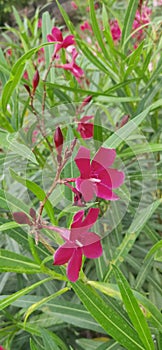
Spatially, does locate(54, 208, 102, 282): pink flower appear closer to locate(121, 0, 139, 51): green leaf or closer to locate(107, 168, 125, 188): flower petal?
locate(107, 168, 125, 188): flower petal

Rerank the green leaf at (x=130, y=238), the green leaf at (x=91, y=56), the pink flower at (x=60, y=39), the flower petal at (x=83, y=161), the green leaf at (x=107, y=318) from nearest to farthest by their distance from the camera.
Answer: the flower petal at (x=83, y=161) → the green leaf at (x=107, y=318) → the green leaf at (x=130, y=238) → the pink flower at (x=60, y=39) → the green leaf at (x=91, y=56)

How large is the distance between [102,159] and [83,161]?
3 centimetres

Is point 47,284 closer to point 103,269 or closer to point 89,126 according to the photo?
point 103,269

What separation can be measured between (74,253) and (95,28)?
61 cm

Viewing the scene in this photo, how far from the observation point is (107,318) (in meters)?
0.68

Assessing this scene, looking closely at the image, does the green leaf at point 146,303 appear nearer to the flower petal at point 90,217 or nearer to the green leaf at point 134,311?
the green leaf at point 134,311

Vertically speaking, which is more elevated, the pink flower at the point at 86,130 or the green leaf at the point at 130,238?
the pink flower at the point at 86,130

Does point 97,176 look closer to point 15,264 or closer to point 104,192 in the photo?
point 104,192

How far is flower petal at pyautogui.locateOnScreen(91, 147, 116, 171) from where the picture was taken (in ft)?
1.89

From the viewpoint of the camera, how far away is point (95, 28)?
1045 mm

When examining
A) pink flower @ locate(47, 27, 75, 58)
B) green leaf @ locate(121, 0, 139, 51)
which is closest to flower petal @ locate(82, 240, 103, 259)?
pink flower @ locate(47, 27, 75, 58)

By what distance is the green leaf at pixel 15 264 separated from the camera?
0.71 m

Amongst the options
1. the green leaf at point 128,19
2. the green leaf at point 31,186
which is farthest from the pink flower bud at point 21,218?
the green leaf at point 128,19

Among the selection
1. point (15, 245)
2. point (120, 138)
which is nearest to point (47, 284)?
point (15, 245)
